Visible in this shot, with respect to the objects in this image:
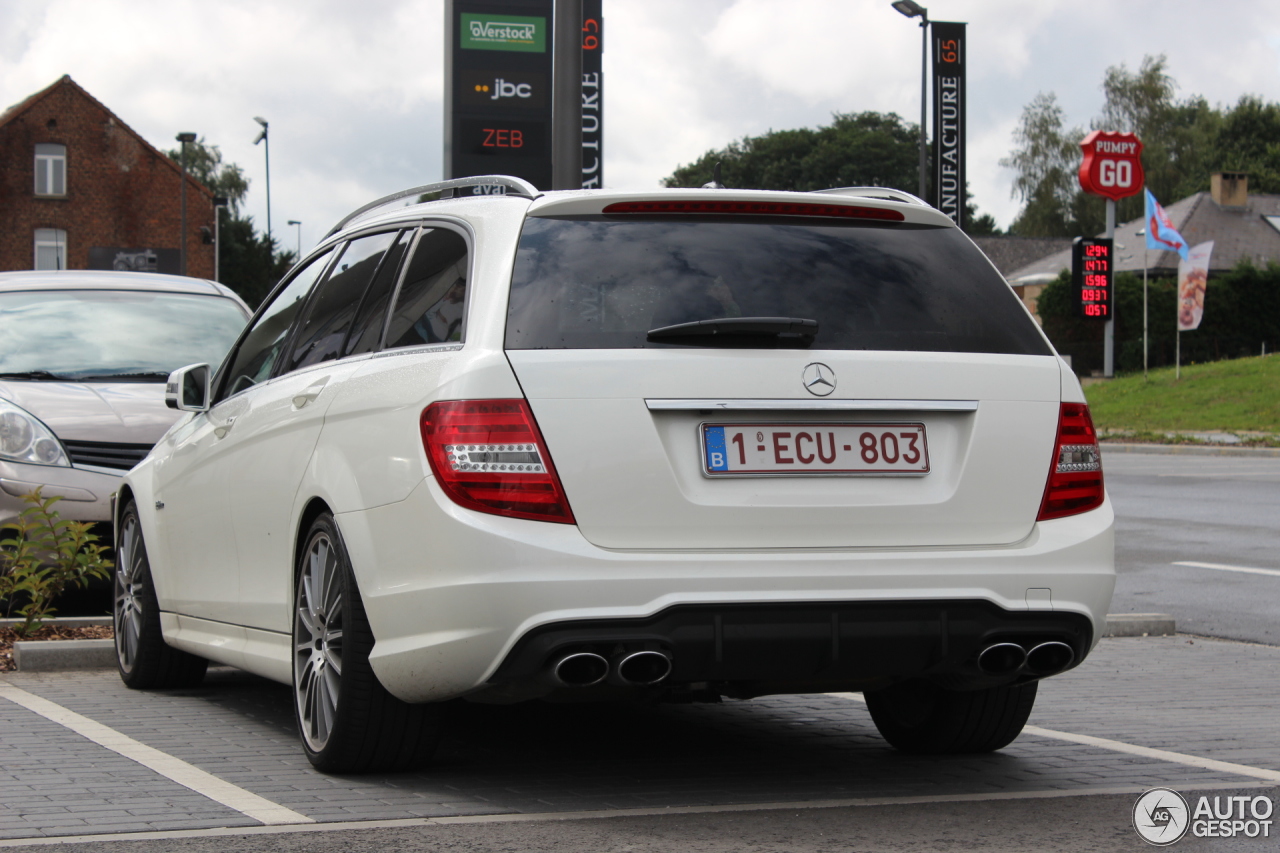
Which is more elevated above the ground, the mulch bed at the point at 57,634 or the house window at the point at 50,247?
the house window at the point at 50,247

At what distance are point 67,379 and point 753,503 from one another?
635 centimetres

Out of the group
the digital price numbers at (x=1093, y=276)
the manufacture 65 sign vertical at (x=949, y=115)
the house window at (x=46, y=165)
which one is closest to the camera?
the manufacture 65 sign vertical at (x=949, y=115)

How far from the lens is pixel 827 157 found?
10375cm

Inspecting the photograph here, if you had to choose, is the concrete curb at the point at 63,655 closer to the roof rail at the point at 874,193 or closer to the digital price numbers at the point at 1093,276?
the roof rail at the point at 874,193

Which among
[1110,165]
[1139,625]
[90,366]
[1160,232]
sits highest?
[1110,165]

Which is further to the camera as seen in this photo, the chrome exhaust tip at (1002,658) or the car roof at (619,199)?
the car roof at (619,199)

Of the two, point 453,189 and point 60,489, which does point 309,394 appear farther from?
point 60,489

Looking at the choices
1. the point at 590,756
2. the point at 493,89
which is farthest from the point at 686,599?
the point at 493,89

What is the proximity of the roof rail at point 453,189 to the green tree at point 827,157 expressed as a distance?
9391 centimetres

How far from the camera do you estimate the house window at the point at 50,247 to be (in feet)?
230

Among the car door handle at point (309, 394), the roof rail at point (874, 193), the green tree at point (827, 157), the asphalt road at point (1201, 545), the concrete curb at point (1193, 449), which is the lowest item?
the concrete curb at point (1193, 449)

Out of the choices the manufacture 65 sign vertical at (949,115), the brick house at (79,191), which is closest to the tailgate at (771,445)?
the manufacture 65 sign vertical at (949,115)

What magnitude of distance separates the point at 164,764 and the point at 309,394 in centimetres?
126

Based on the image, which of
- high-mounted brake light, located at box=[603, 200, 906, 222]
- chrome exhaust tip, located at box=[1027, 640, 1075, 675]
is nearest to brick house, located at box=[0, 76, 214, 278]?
high-mounted brake light, located at box=[603, 200, 906, 222]
